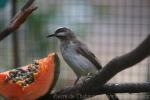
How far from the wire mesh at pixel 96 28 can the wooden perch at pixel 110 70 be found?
120 inches

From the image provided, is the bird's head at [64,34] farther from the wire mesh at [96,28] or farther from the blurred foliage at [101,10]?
the blurred foliage at [101,10]

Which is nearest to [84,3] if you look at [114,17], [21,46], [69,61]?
[114,17]

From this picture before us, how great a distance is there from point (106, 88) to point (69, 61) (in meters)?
1.80

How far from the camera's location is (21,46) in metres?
5.48

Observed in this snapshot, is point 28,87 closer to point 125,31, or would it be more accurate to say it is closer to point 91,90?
point 91,90

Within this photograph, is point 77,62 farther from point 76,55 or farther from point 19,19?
point 19,19

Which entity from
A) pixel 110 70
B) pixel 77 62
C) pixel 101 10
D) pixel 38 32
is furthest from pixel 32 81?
pixel 101 10

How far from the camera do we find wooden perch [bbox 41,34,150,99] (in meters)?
1.63

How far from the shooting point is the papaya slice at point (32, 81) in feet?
6.75

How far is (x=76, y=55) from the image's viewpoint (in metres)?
3.90

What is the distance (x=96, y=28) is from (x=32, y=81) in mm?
3716

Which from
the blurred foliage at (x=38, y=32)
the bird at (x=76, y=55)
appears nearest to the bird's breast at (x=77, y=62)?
the bird at (x=76, y=55)

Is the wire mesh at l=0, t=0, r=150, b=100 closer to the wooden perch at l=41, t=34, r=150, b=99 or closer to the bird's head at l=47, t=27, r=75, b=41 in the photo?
the bird's head at l=47, t=27, r=75, b=41

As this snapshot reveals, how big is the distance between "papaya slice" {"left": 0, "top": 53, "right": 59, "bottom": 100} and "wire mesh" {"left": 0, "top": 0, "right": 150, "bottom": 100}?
9.71ft
